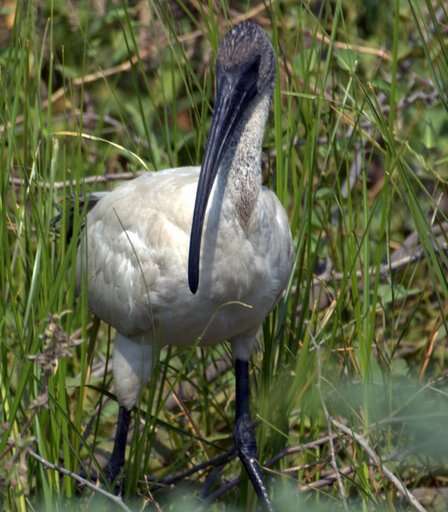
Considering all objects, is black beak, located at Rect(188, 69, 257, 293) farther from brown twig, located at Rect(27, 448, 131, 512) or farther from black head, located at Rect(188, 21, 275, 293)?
brown twig, located at Rect(27, 448, 131, 512)

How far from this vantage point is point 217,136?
250 centimetres

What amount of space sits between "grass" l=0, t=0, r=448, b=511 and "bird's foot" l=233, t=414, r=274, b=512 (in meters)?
0.04

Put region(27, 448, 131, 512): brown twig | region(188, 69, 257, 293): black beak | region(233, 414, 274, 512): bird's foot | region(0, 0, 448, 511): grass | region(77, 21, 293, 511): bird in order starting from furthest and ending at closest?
region(233, 414, 274, 512): bird's foot, region(77, 21, 293, 511): bird, region(188, 69, 257, 293): black beak, region(0, 0, 448, 511): grass, region(27, 448, 131, 512): brown twig

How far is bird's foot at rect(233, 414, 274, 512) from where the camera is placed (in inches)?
112

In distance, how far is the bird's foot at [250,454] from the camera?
9.33 ft

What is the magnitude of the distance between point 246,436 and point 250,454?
0.05m

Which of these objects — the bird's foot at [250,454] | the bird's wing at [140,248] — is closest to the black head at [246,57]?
the bird's wing at [140,248]

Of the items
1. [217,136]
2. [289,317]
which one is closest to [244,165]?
[217,136]

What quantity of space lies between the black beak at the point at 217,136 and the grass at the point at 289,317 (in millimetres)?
138

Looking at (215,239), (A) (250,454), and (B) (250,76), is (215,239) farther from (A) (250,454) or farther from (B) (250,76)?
(A) (250,454)

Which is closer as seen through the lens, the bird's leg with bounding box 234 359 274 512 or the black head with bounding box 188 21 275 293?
the black head with bounding box 188 21 275 293

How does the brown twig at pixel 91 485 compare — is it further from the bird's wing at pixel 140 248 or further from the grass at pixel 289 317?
the bird's wing at pixel 140 248

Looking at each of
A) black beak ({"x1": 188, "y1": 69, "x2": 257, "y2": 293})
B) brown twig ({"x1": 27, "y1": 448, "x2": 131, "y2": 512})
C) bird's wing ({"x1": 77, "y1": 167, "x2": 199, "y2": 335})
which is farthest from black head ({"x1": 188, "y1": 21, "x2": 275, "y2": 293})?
brown twig ({"x1": 27, "y1": 448, "x2": 131, "y2": 512})

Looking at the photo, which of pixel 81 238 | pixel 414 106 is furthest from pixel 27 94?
pixel 414 106
